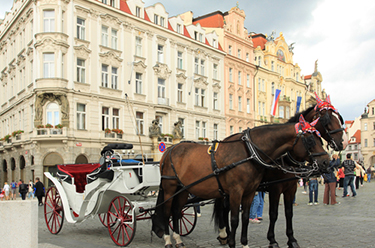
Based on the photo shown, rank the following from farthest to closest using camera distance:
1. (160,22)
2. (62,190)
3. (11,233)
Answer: (160,22)
(62,190)
(11,233)

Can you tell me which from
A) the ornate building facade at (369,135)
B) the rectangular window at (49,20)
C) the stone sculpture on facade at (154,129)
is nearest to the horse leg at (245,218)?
the rectangular window at (49,20)

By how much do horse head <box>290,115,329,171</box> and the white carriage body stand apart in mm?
3072

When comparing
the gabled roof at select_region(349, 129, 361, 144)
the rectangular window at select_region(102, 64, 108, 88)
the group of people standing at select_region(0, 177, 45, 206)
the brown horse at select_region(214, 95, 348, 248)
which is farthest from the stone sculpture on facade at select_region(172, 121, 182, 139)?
the gabled roof at select_region(349, 129, 361, 144)

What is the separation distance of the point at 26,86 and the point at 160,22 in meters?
12.7

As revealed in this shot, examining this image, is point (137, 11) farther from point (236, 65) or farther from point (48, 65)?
point (236, 65)

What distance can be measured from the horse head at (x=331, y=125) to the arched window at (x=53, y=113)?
22.4 meters

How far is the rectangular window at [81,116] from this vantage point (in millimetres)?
26730

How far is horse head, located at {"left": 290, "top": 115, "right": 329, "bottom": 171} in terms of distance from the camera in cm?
609

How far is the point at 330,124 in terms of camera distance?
251 inches

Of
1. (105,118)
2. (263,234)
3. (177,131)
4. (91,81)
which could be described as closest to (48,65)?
(91,81)

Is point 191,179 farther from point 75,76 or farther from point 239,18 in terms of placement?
point 239,18

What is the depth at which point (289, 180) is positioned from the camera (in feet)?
22.5

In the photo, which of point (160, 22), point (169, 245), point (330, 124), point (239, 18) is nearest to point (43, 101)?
point (160, 22)

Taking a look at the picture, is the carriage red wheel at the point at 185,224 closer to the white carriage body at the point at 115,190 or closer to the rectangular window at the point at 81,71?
the white carriage body at the point at 115,190
